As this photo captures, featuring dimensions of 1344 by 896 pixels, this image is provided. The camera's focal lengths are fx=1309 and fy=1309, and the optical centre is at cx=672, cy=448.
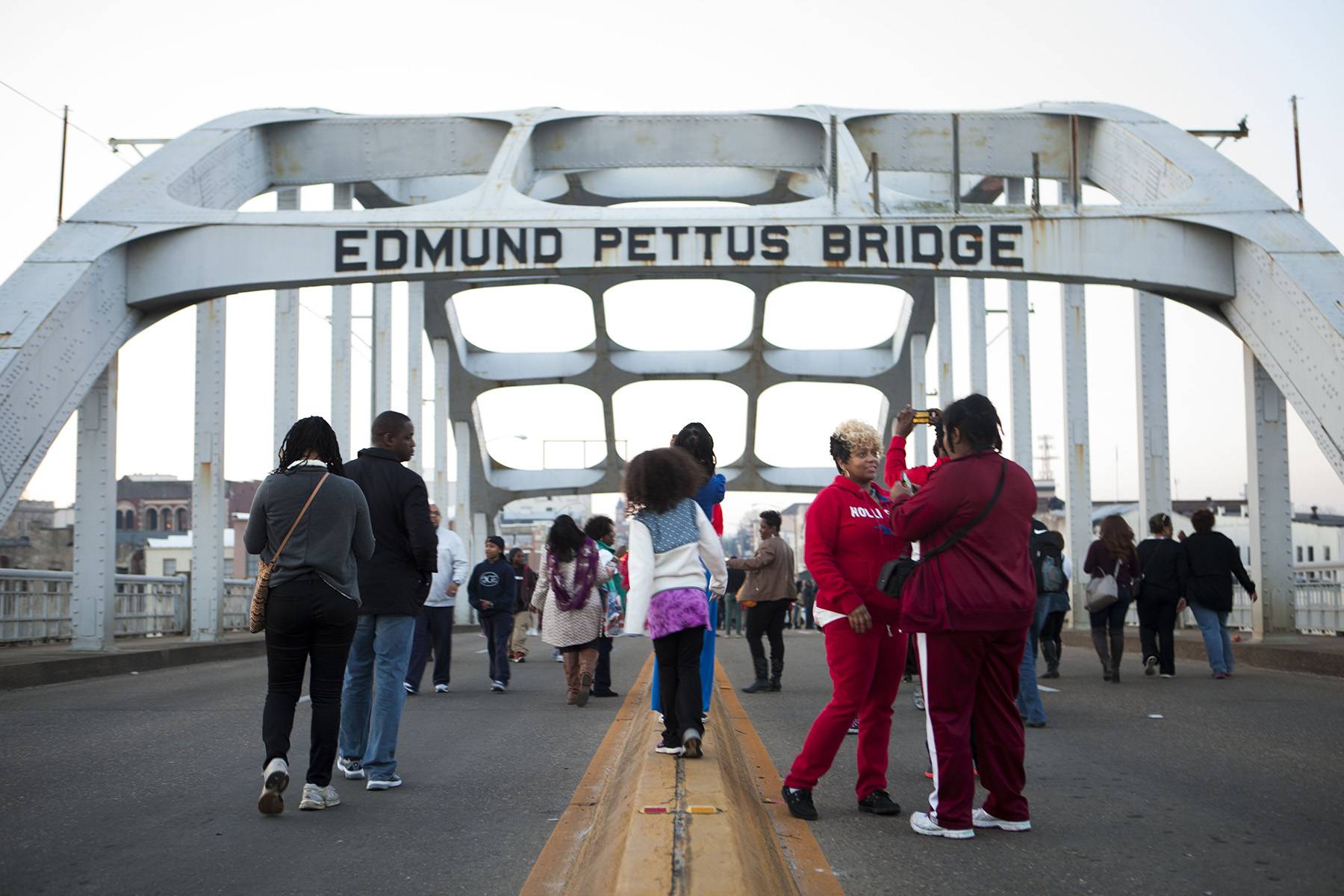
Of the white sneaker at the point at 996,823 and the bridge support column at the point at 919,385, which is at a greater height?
the bridge support column at the point at 919,385

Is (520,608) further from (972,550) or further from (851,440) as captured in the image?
(972,550)

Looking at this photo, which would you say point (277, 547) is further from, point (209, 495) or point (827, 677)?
point (209, 495)

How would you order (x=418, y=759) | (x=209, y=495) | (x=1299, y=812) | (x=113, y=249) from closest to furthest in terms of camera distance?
(x=1299, y=812), (x=418, y=759), (x=113, y=249), (x=209, y=495)

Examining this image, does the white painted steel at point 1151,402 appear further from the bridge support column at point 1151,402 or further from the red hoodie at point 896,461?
the red hoodie at point 896,461

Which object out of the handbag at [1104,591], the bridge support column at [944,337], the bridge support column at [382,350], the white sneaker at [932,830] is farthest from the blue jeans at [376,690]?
the bridge support column at [944,337]

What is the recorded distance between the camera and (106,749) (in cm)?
734

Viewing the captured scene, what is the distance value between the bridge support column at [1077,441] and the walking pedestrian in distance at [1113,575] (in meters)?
7.23

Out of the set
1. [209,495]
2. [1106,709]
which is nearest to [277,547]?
[1106,709]

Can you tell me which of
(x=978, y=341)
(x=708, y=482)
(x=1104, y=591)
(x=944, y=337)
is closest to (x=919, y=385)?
(x=944, y=337)

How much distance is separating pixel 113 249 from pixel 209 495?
381cm

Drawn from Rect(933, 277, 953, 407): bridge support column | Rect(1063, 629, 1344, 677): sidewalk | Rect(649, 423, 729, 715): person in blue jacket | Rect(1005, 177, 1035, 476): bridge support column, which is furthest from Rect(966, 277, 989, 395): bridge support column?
Rect(649, 423, 729, 715): person in blue jacket

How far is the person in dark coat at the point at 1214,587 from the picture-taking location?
12391 millimetres

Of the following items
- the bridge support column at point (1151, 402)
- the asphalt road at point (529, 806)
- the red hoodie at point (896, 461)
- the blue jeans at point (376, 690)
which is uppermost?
the bridge support column at point (1151, 402)

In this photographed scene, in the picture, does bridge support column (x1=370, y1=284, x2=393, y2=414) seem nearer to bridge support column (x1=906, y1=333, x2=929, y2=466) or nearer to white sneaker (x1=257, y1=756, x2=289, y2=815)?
bridge support column (x1=906, y1=333, x2=929, y2=466)
